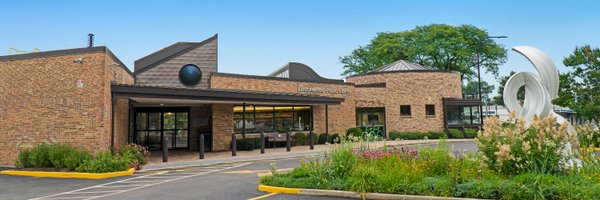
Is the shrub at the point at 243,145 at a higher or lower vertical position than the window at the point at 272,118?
lower

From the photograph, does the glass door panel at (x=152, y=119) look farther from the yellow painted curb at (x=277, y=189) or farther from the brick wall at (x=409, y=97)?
the yellow painted curb at (x=277, y=189)

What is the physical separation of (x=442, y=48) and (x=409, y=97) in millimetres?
17897

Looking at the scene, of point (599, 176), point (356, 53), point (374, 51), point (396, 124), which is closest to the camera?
point (599, 176)

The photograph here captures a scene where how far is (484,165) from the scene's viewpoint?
28.4 feet

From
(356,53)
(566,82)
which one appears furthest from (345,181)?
(356,53)

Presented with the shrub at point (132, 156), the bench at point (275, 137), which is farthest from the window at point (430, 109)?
the shrub at point (132, 156)

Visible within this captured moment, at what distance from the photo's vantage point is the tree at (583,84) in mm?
21203

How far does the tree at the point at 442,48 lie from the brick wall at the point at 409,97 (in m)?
15.0

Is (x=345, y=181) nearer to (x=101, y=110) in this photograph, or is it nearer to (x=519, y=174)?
(x=519, y=174)

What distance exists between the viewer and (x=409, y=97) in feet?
106

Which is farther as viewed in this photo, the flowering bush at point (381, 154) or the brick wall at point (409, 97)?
the brick wall at point (409, 97)

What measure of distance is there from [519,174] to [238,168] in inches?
375

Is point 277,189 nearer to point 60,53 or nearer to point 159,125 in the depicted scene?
point 60,53

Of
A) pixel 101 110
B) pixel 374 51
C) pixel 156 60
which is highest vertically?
pixel 374 51
